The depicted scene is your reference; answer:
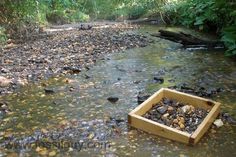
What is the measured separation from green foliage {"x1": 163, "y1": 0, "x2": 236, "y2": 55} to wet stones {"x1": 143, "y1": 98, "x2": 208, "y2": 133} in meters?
3.69

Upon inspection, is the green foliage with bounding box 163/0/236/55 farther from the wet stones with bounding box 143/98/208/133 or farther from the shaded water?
the wet stones with bounding box 143/98/208/133

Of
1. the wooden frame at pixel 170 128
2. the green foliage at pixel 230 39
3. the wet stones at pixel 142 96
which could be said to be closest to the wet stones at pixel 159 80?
the wet stones at pixel 142 96

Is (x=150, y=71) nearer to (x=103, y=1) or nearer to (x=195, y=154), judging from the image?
(x=195, y=154)

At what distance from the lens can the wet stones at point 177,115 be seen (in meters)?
4.01

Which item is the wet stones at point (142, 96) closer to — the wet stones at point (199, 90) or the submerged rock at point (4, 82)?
the wet stones at point (199, 90)

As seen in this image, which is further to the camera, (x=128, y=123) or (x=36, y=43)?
(x=36, y=43)

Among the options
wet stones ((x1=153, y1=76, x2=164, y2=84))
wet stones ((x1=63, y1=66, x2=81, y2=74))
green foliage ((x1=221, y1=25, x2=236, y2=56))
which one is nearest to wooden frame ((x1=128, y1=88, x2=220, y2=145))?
wet stones ((x1=153, y1=76, x2=164, y2=84))

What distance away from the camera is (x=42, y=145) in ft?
12.2

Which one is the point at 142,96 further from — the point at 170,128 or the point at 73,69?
the point at 73,69

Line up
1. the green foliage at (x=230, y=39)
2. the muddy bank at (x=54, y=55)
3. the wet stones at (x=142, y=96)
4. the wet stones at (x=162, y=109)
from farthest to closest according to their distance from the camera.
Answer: the green foliage at (x=230, y=39) → the muddy bank at (x=54, y=55) → the wet stones at (x=142, y=96) → the wet stones at (x=162, y=109)

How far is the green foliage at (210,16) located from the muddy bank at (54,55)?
1.84 metres

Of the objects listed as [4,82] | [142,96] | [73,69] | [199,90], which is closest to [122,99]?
[142,96]

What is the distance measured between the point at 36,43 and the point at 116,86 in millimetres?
4824

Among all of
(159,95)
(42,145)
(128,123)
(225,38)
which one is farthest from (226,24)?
(42,145)
